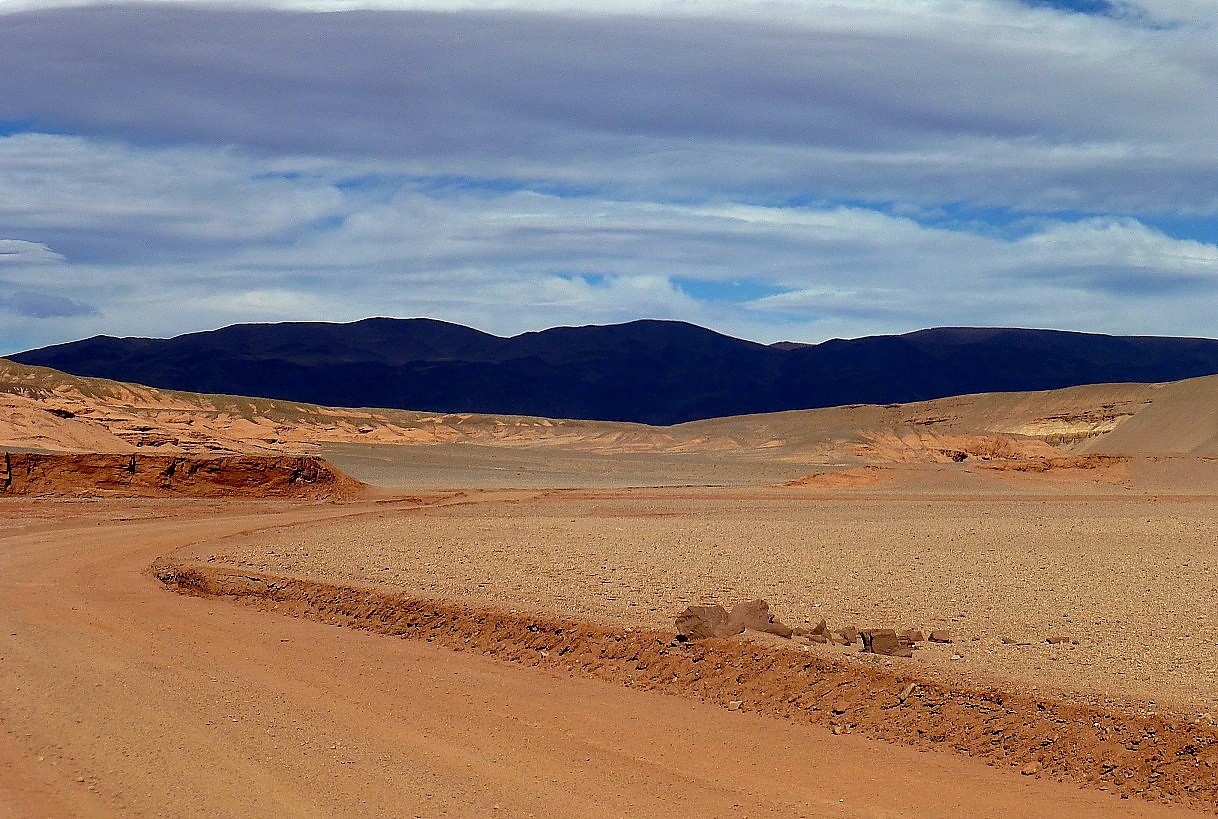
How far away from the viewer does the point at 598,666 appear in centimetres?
998

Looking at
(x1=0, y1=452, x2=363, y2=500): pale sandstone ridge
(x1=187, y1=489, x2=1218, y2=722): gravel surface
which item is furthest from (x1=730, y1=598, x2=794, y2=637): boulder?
(x1=0, y1=452, x2=363, y2=500): pale sandstone ridge

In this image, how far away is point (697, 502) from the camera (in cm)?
3014

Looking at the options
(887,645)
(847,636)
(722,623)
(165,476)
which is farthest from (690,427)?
(887,645)

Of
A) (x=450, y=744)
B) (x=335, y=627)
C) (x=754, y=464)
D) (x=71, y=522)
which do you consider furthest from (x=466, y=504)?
(x=754, y=464)

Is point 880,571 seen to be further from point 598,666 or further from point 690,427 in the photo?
point 690,427

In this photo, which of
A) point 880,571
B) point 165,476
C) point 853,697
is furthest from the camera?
point 165,476

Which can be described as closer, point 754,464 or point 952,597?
point 952,597

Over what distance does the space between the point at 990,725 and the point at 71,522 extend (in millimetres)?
21053

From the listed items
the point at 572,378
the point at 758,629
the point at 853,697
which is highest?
the point at 572,378

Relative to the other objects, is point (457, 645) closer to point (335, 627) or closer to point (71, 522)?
point (335, 627)

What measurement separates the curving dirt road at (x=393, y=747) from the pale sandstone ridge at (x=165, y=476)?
19.7 m

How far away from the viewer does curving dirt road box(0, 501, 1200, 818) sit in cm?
666

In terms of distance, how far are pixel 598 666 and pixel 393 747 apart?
2.64 metres

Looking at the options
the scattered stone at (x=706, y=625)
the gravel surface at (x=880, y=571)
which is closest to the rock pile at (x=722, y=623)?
the scattered stone at (x=706, y=625)
